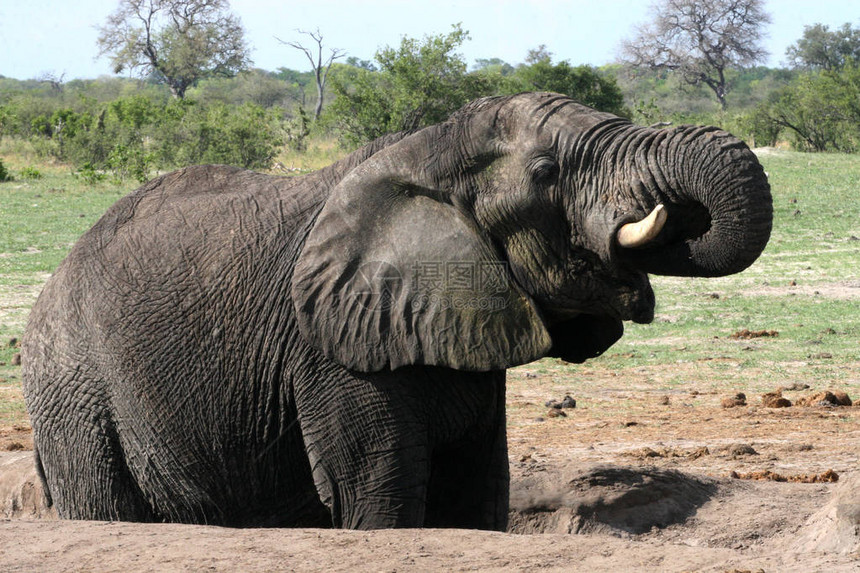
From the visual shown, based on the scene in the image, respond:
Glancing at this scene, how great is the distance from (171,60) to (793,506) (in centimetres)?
5050

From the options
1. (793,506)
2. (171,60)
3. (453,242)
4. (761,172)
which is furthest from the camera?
(171,60)

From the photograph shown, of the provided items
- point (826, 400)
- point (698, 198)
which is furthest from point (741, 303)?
point (698, 198)

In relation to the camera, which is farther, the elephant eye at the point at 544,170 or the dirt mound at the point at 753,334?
the dirt mound at the point at 753,334

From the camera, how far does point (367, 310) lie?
4.41 metres

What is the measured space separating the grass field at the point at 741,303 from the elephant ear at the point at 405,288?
18.9 ft

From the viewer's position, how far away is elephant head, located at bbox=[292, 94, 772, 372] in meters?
4.17

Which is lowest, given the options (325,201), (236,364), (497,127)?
(236,364)

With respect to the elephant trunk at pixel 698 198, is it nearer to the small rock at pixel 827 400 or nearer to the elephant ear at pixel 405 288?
the elephant ear at pixel 405 288

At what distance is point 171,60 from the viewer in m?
53.2

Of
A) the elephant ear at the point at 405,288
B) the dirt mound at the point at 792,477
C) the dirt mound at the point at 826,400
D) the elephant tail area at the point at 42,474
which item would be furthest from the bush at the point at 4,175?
the elephant ear at the point at 405,288

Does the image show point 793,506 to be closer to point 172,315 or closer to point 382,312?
point 382,312

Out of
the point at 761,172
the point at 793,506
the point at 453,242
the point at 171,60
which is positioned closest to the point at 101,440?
the point at 453,242

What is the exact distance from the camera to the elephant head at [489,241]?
417cm
